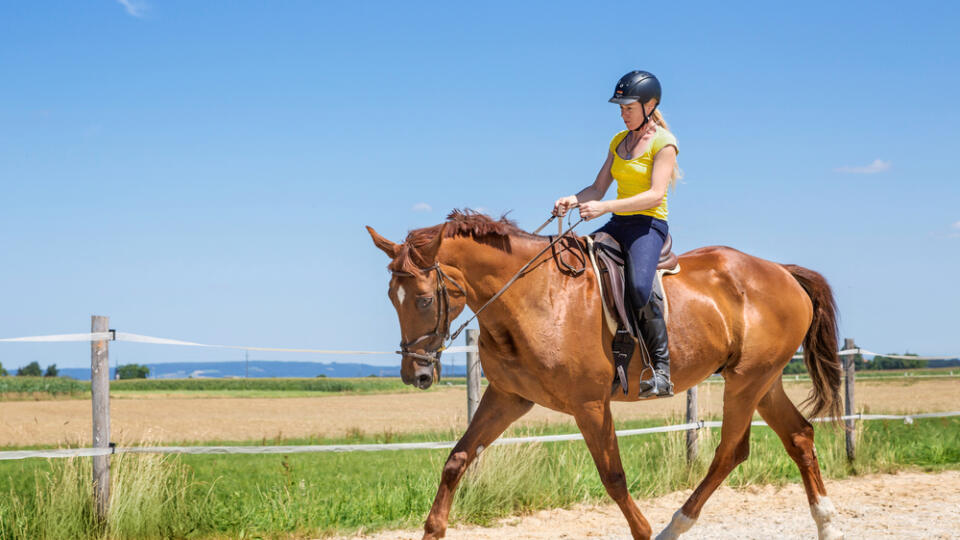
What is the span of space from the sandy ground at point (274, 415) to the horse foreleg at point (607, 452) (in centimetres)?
1495

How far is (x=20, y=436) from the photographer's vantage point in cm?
2420

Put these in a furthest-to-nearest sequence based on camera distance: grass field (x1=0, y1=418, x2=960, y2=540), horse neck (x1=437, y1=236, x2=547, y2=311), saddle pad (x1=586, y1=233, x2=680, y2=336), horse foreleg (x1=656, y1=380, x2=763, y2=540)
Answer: grass field (x1=0, y1=418, x2=960, y2=540), horse foreleg (x1=656, y1=380, x2=763, y2=540), saddle pad (x1=586, y1=233, x2=680, y2=336), horse neck (x1=437, y1=236, x2=547, y2=311)

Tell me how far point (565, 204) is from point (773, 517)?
4254 millimetres

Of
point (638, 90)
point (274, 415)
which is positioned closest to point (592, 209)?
point (638, 90)

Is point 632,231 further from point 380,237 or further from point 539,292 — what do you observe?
point 380,237

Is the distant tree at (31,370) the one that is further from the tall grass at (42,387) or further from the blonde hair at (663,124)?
the blonde hair at (663,124)

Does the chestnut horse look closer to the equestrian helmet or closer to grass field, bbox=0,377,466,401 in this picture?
the equestrian helmet

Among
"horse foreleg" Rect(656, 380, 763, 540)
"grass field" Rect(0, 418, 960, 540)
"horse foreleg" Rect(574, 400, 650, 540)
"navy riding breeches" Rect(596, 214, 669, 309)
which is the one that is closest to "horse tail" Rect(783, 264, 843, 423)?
"grass field" Rect(0, 418, 960, 540)

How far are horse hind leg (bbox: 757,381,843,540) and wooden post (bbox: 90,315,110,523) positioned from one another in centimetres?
491

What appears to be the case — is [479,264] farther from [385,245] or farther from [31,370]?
[31,370]

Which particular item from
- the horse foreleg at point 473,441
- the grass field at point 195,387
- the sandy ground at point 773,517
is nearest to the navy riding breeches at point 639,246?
the horse foreleg at point 473,441

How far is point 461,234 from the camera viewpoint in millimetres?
4680

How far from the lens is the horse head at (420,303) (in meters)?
4.34

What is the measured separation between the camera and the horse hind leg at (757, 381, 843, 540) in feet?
18.7
